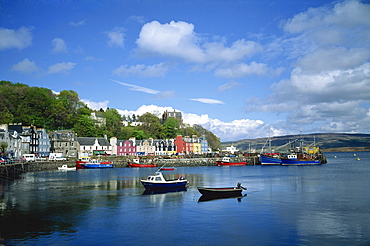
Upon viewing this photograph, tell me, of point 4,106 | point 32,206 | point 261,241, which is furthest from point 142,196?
point 4,106

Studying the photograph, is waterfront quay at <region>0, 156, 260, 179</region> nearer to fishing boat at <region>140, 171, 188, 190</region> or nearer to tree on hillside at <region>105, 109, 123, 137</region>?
tree on hillside at <region>105, 109, 123, 137</region>

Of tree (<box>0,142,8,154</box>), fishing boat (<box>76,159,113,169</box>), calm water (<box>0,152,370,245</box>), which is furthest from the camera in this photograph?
fishing boat (<box>76,159,113,169</box>)

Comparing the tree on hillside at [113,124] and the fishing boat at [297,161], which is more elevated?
the tree on hillside at [113,124]

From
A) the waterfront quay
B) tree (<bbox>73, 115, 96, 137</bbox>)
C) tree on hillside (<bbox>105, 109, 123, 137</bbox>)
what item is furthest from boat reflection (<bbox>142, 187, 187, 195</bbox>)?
tree on hillside (<bbox>105, 109, 123, 137</bbox>)

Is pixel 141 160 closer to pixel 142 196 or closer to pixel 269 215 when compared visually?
pixel 142 196

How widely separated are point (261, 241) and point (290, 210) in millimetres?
11375

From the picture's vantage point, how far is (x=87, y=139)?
129125 mm

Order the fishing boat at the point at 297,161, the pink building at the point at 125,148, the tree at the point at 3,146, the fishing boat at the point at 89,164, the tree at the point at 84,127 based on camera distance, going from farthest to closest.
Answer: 1. the pink building at the point at 125,148
2. the tree at the point at 84,127
3. the fishing boat at the point at 297,161
4. the fishing boat at the point at 89,164
5. the tree at the point at 3,146

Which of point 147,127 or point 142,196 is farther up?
point 147,127

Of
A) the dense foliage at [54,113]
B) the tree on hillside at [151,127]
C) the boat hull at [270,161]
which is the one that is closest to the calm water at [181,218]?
the boat hull at [270,161]

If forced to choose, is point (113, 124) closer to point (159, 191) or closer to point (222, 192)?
point (159, 191)

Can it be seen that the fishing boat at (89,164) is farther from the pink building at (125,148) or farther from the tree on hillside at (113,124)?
the tree on hillside at (113,124)

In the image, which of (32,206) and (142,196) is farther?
(142,196)

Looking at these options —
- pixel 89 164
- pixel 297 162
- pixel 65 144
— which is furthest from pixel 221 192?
pixel 65 144
